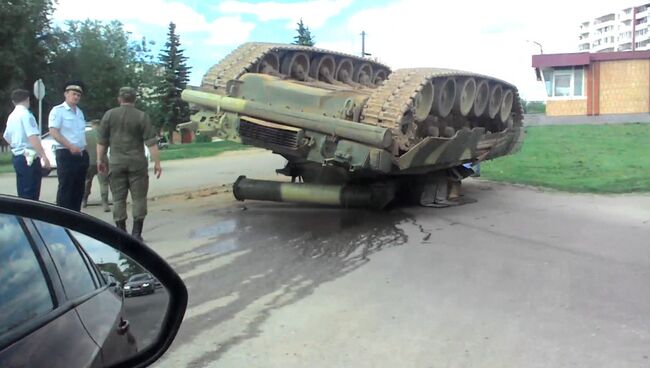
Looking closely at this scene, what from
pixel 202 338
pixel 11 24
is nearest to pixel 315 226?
pixel 202 338

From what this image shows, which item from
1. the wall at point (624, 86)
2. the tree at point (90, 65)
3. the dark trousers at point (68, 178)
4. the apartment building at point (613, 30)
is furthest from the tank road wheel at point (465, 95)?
the apartment building at point (613, 30)

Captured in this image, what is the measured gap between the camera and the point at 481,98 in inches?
371

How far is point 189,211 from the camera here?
973 centimetres

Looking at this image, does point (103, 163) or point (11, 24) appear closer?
point (103, 163)

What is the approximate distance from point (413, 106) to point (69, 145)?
3999mm

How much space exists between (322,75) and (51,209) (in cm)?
842

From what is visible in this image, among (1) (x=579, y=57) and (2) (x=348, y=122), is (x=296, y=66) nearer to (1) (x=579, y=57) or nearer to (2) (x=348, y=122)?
(2) (x=348, y=122)

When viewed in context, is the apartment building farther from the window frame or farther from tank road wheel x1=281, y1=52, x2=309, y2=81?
tank road wheel x1=281, y1=52, x2=309, y2=81

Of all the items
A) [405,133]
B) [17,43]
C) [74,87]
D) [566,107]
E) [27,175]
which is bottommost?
[27,175]

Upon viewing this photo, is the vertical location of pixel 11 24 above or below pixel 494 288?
above

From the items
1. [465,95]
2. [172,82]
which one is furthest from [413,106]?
[172,82]

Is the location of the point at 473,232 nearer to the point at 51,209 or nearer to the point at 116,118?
the point at 116,118

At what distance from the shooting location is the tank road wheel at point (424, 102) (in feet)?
25.4

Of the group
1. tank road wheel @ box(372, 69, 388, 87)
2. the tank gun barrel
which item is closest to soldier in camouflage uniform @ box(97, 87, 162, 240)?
the tank gun barrel
